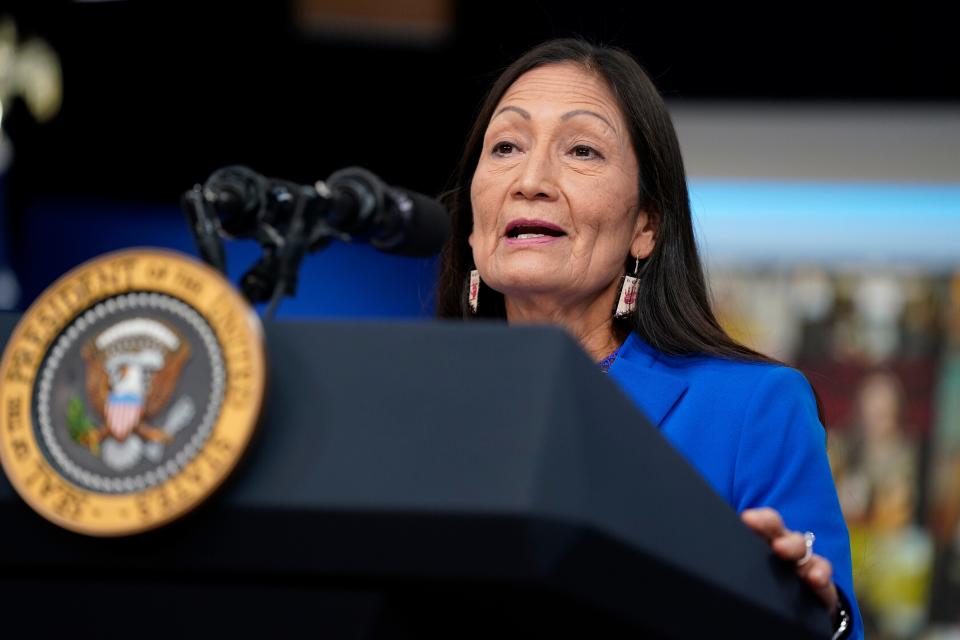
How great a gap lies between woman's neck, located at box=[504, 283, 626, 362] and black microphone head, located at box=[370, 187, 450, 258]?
2.75 feet

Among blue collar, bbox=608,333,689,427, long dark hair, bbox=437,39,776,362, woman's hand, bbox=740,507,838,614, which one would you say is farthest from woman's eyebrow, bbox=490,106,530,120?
woman's hand, bbox=740,507,838,614

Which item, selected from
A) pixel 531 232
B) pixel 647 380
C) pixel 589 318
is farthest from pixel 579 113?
pixel 647 380

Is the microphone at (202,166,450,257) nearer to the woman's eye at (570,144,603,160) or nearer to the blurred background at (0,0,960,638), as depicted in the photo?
the woman's eye at (570,144,603,160)

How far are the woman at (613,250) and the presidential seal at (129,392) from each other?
0.89 meters

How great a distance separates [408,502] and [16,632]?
339mm

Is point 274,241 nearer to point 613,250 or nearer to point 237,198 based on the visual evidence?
point 237,198

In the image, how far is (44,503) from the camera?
0.96 m

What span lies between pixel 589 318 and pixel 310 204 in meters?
1.01

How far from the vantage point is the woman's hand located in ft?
4.11

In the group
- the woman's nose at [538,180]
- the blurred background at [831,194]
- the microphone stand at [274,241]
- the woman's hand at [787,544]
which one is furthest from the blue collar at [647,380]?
the blurred background at [831,194]

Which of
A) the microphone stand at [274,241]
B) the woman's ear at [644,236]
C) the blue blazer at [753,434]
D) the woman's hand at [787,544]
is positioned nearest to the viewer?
the microphone stand at [274,241]

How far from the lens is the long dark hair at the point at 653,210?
6.59 ft

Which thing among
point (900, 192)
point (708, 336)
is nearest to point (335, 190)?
point (708, 336)

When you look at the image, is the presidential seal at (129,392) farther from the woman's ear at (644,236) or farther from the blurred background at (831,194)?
the blurred background at (831,194)
